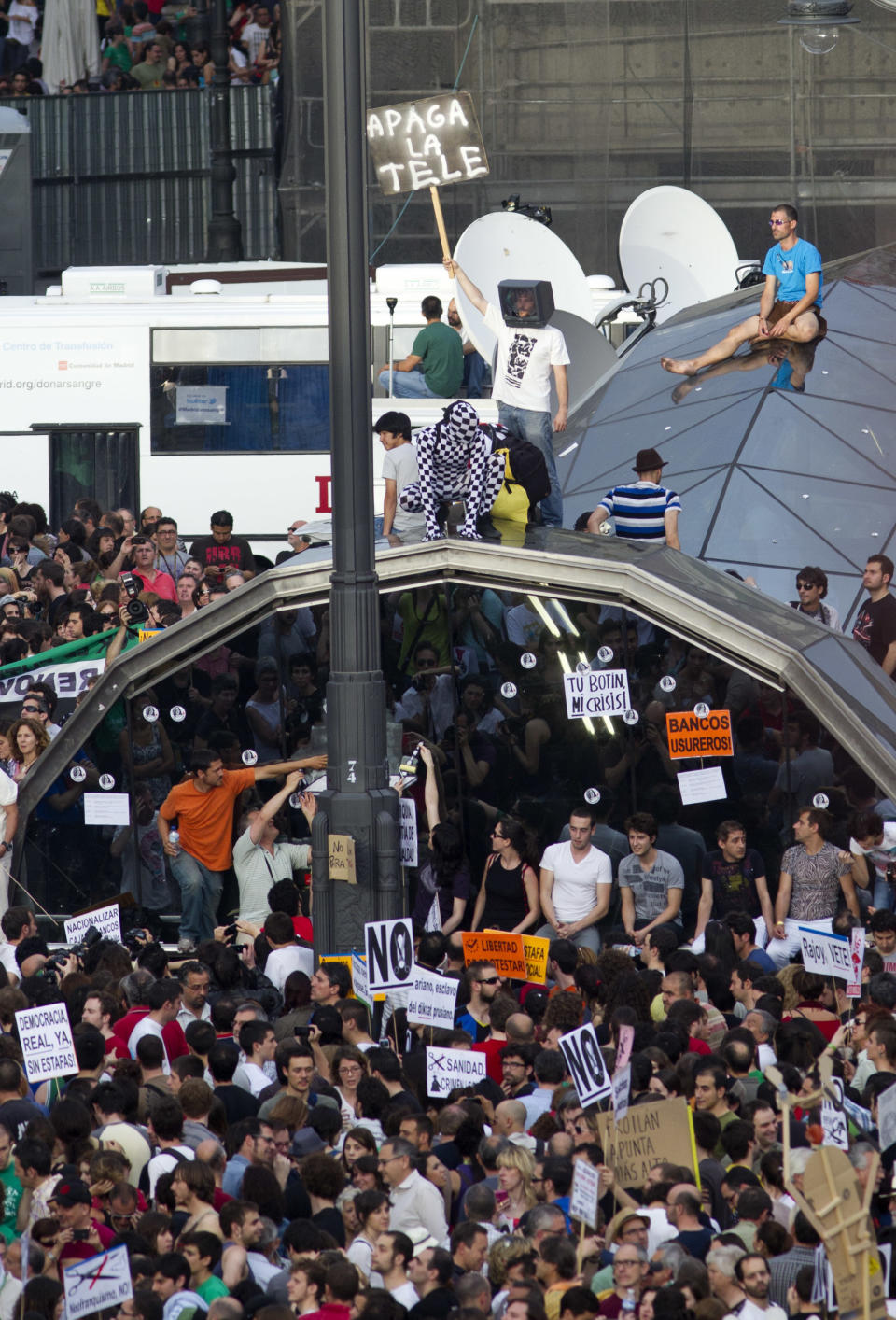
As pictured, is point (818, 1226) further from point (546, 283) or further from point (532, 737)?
point (546, 283)

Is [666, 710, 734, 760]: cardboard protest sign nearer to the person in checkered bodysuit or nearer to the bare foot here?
the person in checkered bodysuit

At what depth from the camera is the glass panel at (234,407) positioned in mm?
21875

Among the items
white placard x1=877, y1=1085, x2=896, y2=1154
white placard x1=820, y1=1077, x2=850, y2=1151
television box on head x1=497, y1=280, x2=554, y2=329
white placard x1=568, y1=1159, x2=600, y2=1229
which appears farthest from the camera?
television box on head x1=497, y1=280, x2=554, y2=329

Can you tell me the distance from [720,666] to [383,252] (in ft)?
46.3

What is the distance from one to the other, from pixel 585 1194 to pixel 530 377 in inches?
287

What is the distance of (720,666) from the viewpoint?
1321cm

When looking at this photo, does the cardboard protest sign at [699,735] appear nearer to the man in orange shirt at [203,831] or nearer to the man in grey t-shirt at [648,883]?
the man in grey t-shirt at [648,883]

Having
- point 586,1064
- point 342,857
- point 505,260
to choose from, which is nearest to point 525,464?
point 342,857

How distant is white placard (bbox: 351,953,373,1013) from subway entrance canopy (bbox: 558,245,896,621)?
559cm

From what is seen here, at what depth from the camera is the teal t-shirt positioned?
2016 cm

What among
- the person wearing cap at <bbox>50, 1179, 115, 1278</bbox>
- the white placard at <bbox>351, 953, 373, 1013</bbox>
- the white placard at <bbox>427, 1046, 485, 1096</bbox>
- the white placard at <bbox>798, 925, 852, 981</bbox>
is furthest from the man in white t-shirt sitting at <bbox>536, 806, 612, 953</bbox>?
the person wearing cap at <bbox>50, 1179, 115, 1278</bbox>

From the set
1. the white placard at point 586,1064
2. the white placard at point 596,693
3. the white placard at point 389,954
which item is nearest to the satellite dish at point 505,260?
the white placard at point 596,693

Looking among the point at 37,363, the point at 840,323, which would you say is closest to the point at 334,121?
the point at 840,323

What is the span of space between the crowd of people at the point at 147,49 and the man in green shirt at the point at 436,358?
8.77m
